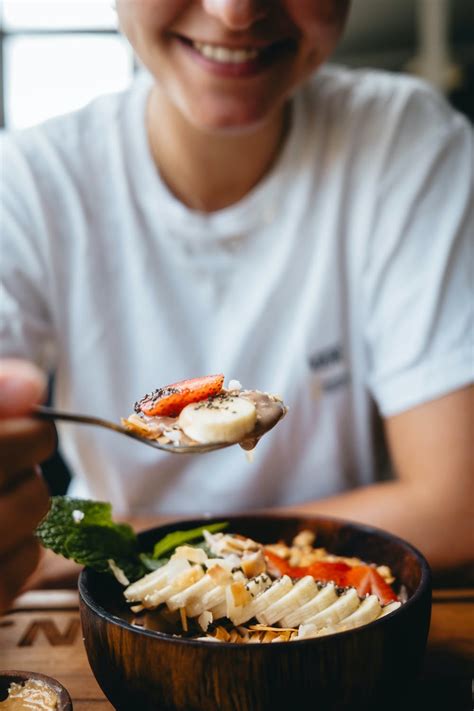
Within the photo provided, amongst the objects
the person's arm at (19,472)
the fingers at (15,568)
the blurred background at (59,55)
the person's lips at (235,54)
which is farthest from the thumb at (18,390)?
the person's lips at (235,54)

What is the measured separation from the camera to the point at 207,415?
17.4 inches

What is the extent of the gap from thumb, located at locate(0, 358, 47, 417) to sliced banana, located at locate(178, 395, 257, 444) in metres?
0.10

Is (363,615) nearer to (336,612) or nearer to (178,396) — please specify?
(336,612)

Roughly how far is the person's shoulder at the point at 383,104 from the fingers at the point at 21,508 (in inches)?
31.2

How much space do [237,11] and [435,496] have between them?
1.90 ft

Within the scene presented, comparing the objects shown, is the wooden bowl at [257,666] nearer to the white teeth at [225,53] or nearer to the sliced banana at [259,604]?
the sliced banana at [259,604]

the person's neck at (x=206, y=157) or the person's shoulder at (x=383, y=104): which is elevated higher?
the person's shoulder at (x=383, y=104)

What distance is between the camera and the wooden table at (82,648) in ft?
1.72

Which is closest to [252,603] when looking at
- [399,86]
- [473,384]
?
[473,384]

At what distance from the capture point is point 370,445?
1073mm

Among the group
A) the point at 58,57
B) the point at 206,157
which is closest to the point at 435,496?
the point at 206,157

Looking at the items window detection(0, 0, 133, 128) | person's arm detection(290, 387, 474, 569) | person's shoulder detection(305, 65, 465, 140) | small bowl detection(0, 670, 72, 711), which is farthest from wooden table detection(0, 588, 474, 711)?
person's shoulder detection(305, 65, 465, 140)

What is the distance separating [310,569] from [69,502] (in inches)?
7.7

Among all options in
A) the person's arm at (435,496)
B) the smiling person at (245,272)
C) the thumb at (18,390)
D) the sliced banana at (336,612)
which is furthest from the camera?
the smiling person at (245,272)
